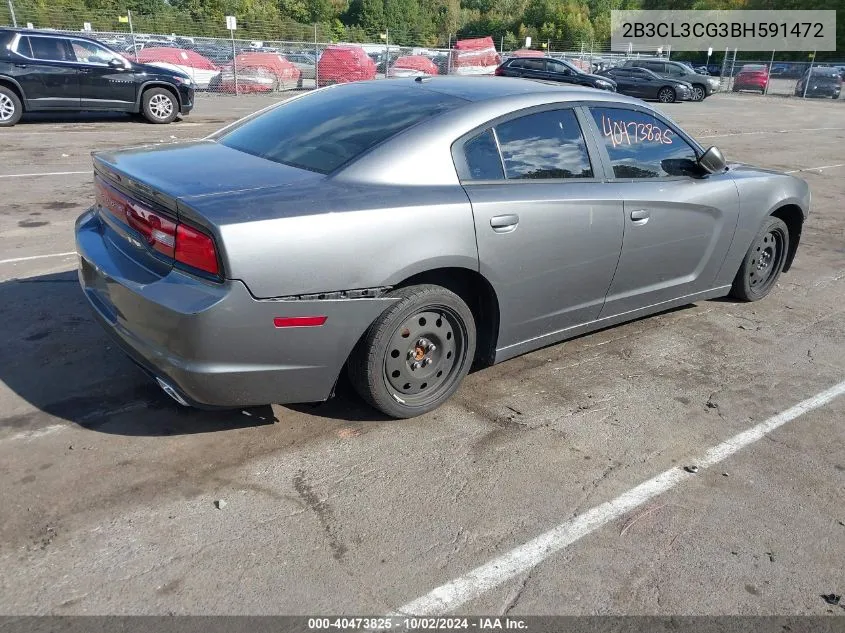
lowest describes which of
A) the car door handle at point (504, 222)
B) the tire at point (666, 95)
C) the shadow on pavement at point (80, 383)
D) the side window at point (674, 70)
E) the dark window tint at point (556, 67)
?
the tire at point (666, 95)

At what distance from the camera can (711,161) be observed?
15.5 ft

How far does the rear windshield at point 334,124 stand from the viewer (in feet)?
11.9

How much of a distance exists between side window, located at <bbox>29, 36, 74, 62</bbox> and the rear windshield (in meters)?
10.7

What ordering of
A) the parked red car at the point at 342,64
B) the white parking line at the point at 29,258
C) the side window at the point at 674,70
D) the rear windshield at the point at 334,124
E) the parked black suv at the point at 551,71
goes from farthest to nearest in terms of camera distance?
the side window at the point at 674,70
the parked red car at the point at 342,64
the parked black suv at the point at 551,71
the white parking line at the point at 29,258
the rear windshield at the point at 334,124

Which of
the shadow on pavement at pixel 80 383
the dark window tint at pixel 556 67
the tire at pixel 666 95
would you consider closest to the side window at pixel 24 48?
the shadow on pavement at pixel 80 383

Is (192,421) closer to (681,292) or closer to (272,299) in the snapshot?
(272,299)

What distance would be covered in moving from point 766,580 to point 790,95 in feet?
135

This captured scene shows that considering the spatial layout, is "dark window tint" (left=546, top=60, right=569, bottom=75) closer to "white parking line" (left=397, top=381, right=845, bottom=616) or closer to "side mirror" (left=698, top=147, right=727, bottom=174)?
"side mirror" (left=698, top=147, right=727, bottom=174)

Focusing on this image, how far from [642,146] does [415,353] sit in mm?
2051

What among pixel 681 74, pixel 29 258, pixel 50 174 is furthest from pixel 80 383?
pixel 681 74

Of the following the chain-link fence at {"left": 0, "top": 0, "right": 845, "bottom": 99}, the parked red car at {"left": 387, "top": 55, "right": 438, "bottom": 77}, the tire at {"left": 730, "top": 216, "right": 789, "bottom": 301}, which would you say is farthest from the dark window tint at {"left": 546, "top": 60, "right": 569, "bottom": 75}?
the tire at {"left": 730, "top": 216, "right": 789, "bottom": 301}

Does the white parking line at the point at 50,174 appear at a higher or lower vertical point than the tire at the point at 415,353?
lower

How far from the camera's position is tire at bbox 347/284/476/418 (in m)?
3.38

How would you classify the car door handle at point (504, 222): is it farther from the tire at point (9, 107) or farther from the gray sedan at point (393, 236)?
→ the tire at point (9, 107)
